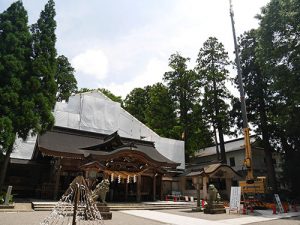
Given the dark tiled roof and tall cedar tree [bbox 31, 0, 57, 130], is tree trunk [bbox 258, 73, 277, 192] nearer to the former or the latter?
the dark tiled roof

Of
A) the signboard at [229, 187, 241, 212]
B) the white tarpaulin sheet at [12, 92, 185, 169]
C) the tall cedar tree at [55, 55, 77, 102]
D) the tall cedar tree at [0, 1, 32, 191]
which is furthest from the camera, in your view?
the tall cedar tree at [55, 55, 77, 102]

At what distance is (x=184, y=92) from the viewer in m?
32.7

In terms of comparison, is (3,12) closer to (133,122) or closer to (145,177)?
(145,177)

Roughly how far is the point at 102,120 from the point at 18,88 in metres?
14.7

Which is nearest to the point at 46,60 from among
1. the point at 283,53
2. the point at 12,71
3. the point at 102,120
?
the point at 12,71

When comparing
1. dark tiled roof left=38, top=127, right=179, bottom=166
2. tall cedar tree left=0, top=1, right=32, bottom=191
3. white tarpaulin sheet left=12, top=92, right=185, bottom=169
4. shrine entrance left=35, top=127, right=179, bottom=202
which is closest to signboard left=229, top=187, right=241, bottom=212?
shrine entrance left=35, top=127, right=179, bottom=202

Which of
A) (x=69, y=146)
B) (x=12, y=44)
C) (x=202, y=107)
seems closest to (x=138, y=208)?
(x=69, y=146)

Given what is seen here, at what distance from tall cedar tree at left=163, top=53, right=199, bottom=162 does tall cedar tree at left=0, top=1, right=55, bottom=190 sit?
64.2 feet

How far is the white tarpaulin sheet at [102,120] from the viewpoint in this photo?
26.7m

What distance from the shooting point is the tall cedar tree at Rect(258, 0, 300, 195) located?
1895 centimetres

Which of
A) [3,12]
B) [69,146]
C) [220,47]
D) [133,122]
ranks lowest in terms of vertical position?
[69,146]

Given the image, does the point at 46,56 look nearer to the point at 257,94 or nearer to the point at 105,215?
the point at 105,215

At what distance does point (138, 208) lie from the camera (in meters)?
15.9

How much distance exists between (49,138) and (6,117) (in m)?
5.71
